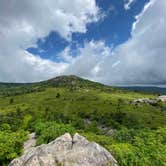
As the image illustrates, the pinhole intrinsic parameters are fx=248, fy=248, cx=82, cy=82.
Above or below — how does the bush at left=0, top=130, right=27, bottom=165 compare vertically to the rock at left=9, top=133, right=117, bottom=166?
below

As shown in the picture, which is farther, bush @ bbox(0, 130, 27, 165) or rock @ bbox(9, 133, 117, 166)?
bush @ bbox(0, 130, 27, 165)

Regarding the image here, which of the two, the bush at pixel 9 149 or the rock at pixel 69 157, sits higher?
the rock at pixel 69 157

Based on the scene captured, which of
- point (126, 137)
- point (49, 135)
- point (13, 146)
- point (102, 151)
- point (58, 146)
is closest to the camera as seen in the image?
point (102, 151)

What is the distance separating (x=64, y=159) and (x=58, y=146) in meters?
5.56

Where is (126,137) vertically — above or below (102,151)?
below

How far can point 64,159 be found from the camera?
54.9m

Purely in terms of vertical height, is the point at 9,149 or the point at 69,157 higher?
the point at 69,157

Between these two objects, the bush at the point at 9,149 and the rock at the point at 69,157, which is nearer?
the rock at the point at 69,157

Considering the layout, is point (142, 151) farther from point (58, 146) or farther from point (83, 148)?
point (58, 146)

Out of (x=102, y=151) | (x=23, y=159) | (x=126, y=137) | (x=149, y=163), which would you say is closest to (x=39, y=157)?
(x=23, y=159)

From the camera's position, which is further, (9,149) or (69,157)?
(9,149)

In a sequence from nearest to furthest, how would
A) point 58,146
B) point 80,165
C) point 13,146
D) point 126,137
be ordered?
point 80,165 → point 58,146 → point 13,146 → point 126,137

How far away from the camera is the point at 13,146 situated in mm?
88688

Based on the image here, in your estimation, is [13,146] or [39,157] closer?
[39,157]
